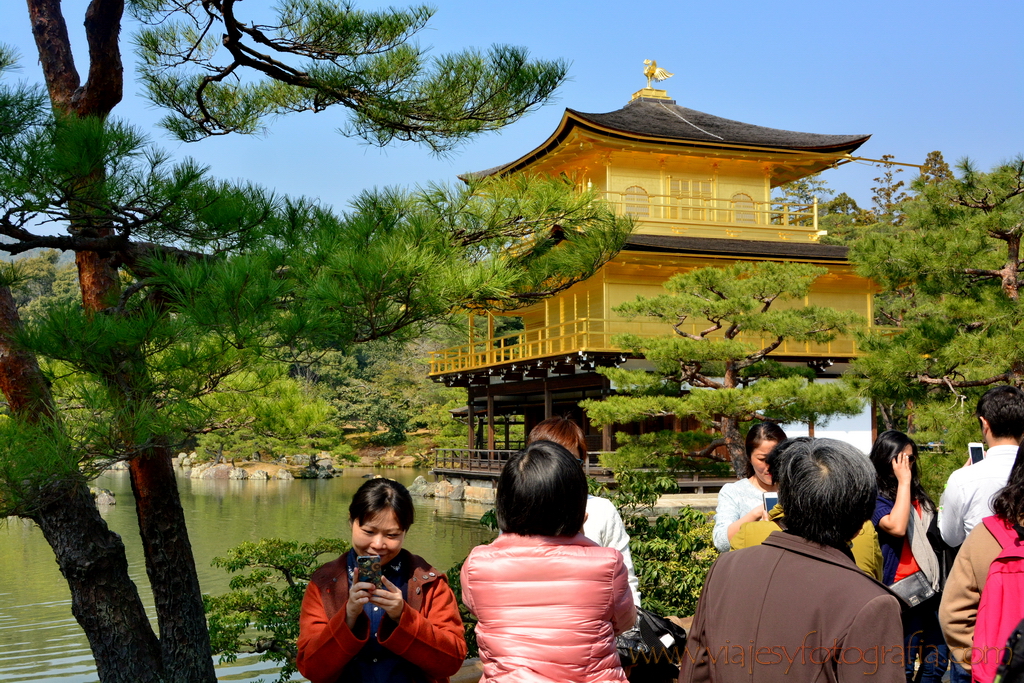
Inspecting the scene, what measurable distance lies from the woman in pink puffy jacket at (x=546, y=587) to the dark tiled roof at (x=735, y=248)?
13.3 meters

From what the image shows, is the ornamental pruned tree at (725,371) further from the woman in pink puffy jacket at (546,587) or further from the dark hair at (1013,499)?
the woman in pink puffy jacket at (546,587)

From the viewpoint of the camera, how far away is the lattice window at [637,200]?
53.1 ft

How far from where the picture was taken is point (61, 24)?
15.2 ft

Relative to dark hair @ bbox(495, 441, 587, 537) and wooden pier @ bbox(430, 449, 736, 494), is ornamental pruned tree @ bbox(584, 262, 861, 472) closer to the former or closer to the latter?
wooden pier @ bbox(430, 449, 736, 494)

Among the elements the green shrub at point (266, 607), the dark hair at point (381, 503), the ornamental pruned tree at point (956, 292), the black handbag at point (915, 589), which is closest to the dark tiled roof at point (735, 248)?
the ornamental pruned tree at point (956, 292)

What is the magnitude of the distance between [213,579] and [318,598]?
8.86m

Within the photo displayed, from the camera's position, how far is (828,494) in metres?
1.50

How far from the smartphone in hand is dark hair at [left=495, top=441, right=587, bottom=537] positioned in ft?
0.89

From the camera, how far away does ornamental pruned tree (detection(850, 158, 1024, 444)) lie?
721 cm

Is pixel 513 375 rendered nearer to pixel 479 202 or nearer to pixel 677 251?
pixel 677 251

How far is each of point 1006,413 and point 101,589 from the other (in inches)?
152

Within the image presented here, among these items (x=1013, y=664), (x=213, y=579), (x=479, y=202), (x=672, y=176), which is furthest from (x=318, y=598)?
(x=672, y=176)

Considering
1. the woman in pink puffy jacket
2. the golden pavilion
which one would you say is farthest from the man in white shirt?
the golden pavilion

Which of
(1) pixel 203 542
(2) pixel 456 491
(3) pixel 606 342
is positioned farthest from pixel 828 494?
(2) pixel 456 491
